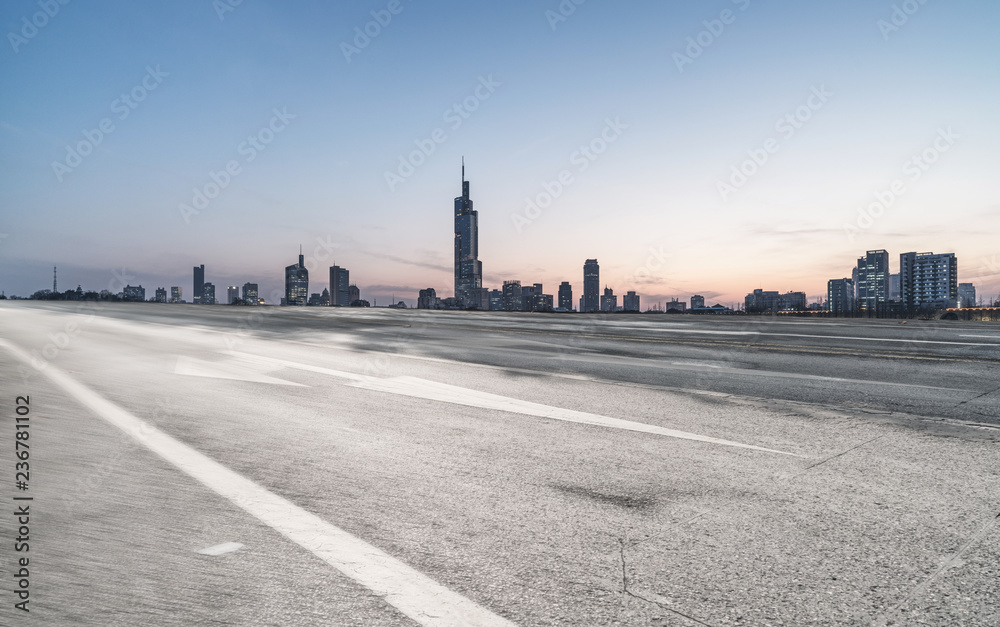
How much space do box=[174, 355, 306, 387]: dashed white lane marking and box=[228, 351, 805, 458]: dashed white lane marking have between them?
0.74 metres

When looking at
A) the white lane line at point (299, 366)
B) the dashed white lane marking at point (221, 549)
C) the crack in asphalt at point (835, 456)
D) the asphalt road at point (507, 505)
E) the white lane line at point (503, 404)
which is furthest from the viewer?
the white lane line at point (299, 366)

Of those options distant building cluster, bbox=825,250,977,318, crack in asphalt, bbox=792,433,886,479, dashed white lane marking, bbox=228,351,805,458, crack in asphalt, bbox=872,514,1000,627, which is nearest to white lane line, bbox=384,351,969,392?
dashed white lane marking, bbox=228,351,805,458

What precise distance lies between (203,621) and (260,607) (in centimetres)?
17

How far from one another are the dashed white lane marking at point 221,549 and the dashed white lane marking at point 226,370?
14.6ft

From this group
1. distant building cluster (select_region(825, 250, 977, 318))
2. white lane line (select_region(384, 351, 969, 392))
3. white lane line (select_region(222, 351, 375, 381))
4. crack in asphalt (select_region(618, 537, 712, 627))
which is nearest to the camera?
crack in asphalt (select_region(618, 537, 712, 627))

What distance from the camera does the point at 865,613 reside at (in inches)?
65.2

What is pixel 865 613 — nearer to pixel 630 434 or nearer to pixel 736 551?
pixel 736 551

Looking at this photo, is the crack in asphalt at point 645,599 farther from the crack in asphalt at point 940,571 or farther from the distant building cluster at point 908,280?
the distant building cluster at point 908,280

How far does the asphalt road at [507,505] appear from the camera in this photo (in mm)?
1737

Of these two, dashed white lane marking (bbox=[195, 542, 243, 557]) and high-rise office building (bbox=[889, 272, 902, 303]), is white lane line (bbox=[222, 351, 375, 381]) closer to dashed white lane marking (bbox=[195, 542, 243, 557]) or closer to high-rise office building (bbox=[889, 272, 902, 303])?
dashed white lane marking (bbox=[195, 542, 243, 557])

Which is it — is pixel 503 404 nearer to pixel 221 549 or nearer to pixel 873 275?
pixel 221 549

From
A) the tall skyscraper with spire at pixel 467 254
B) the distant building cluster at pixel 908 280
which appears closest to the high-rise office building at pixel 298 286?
the tall skyscraper with spire at pixel 467 254

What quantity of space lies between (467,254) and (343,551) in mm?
157808

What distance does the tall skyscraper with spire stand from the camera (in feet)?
427
